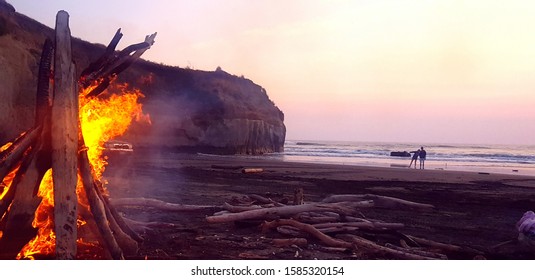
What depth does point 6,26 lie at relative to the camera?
613 inches

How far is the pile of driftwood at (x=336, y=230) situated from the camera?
7.75m

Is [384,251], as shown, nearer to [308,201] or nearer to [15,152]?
[15,152]

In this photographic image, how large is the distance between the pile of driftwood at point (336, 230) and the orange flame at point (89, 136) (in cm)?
263

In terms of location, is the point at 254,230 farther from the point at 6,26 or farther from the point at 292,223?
the point at 6,26

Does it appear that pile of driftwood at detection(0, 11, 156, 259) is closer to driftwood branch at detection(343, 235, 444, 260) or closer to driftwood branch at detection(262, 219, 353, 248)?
driftwood branch at detection(262, 219, 353, 248)

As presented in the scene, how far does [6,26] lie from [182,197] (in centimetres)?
775

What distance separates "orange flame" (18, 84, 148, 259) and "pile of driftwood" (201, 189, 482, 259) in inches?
104

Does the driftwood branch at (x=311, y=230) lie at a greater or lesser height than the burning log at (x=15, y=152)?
lesser

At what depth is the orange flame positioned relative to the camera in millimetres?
6449

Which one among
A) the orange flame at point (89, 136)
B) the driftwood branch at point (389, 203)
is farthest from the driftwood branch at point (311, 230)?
the driftwood branch at point (389, 203)

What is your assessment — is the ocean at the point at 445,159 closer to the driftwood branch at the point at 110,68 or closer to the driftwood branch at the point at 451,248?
the driftwood branch at the point at 451,248
